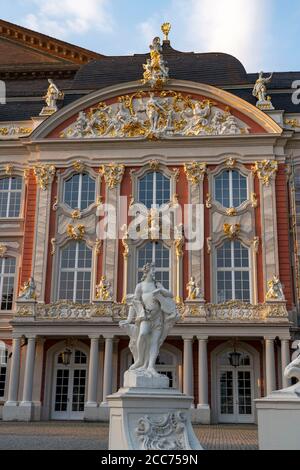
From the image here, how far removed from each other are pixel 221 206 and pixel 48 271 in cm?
750

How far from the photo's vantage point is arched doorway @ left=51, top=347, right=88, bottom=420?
2227cm

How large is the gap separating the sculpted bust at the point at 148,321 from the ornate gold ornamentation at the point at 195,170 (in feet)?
47.0

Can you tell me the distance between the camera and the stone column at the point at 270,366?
20672 mm

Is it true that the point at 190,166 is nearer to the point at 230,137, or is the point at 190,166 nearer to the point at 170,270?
the point at 230,137

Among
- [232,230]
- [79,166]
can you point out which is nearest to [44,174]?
[79,166]

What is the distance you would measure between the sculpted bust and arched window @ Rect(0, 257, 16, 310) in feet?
48.5

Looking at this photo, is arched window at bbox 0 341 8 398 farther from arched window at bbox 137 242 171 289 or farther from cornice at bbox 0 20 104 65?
cornice at bbox 0 20 104 65

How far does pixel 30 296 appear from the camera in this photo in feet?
74.1

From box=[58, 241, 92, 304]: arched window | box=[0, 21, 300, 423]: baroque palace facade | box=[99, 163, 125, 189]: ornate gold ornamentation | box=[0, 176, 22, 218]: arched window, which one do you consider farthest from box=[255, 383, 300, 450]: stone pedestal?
box=[0, 176, 22, 218]: arched window

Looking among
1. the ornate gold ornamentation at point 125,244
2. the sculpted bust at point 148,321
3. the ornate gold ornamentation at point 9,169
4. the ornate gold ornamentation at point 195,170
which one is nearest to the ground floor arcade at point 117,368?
the ornate gold ornamentation at point 125,244

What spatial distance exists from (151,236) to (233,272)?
11.7 feet

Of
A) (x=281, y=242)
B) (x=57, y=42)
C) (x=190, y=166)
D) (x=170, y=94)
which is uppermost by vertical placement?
(x=57, y=42)

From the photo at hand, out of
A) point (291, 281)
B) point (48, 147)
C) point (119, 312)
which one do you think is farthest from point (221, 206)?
point (48, 147)

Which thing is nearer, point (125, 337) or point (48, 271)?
point (125, 337)
